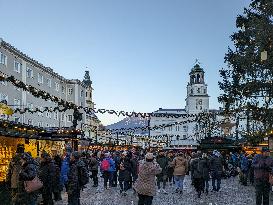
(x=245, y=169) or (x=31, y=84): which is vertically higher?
(x=31, y=84)

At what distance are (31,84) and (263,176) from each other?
5044 cm

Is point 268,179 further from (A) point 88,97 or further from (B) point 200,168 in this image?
(A) point 88,97

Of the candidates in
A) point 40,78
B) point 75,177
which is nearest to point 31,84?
point 40,78

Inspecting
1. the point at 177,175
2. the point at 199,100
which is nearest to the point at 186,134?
the point at 199,100

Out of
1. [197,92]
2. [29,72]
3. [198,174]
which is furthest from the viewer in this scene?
[197,92]

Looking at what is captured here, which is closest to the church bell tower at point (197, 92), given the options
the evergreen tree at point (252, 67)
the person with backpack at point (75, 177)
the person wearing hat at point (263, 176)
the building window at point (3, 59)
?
the building window at point (3, 59)

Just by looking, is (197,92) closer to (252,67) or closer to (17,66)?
(17,66)

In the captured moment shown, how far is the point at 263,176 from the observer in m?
13.6

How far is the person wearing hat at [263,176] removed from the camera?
13.6 meters

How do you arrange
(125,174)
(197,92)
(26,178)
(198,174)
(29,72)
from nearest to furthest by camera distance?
1. (26,178)
2. (198,174)
3. (125,174)
4. (29,72)
5. (197,92)

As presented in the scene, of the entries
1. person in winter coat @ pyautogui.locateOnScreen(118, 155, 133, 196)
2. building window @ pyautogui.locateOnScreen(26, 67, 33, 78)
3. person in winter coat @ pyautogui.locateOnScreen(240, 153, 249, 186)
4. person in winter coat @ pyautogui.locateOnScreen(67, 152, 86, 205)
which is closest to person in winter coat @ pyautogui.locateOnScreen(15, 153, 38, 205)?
person in winter coat @ pyautogui.locateOnScreen(67, 152, 86, 205)

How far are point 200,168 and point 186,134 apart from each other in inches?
5142

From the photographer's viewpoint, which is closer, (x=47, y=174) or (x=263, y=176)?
(x=263, y=176)

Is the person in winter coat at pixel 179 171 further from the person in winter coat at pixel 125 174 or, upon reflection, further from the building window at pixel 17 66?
the building window at pixel 17 66
